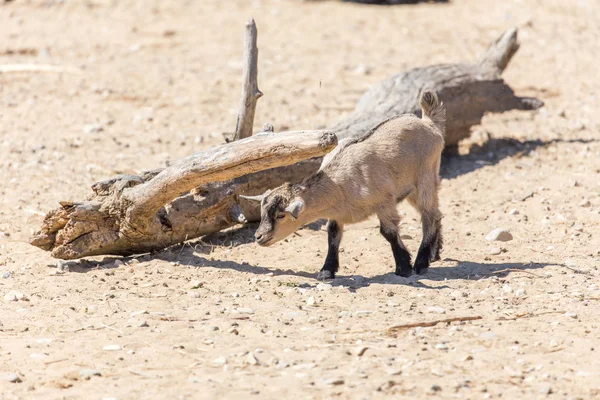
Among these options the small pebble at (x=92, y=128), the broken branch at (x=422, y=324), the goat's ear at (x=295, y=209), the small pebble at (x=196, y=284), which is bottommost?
the small pebble at (x=196, y=284)

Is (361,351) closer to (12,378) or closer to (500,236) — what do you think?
(12,378)

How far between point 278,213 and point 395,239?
3.65ft

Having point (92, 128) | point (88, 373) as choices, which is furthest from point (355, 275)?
point (92, 128)

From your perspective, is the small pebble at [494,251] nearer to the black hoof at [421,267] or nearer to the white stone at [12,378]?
the black hoof at [421,267]

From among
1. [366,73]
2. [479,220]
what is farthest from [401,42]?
[479,220]

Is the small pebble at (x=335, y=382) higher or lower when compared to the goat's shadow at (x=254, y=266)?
higher

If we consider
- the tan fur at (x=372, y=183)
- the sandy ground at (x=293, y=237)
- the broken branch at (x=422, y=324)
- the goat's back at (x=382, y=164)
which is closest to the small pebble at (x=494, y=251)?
the sandy ground at (x=293, y=237)

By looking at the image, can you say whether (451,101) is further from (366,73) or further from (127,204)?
(127,204)

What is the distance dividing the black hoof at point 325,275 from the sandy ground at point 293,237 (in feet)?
0.51

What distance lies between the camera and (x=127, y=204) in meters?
8.11

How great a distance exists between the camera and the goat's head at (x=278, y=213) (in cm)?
774

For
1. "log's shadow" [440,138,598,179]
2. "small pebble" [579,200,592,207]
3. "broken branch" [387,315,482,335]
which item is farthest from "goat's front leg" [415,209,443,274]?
"log's shadow" [440,138,598,179]

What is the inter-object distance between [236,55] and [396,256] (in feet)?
25.6

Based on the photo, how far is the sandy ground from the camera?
5.91m
